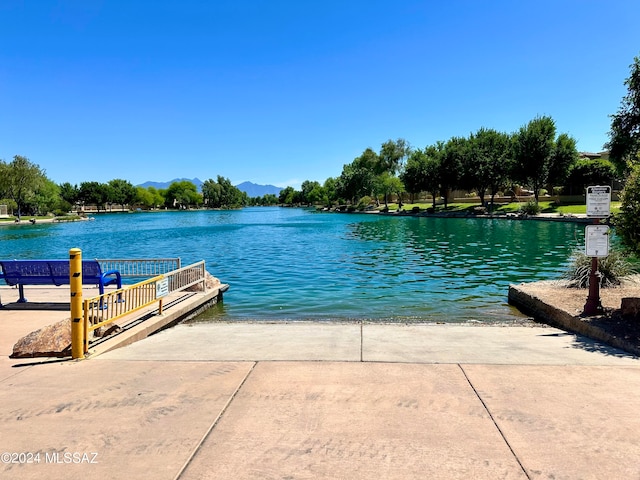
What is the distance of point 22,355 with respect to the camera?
240 inches

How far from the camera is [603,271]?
36.6 ft

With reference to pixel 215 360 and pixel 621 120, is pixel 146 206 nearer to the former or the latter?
pixel 621 120

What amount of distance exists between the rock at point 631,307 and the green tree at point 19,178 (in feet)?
329

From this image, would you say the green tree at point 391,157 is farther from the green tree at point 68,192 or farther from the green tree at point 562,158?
the green tree at point 68,192

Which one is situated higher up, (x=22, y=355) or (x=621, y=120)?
(x=621, y=120)

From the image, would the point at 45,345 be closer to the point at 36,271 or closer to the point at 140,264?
the point at 36,271

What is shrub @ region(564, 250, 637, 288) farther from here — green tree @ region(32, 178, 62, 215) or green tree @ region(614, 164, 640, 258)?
green tree @ region(32, 178, 62, 215)

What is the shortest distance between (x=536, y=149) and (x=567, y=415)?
61041mm

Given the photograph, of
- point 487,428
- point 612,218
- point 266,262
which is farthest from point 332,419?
point 266,262

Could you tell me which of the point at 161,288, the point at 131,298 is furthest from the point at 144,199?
the point at 131,298

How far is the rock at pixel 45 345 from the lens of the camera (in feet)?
20.0

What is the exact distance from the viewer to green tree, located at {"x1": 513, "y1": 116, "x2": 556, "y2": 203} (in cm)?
5684

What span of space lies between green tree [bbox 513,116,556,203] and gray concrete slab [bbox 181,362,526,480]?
60.6 metres

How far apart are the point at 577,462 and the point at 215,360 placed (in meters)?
4.48
